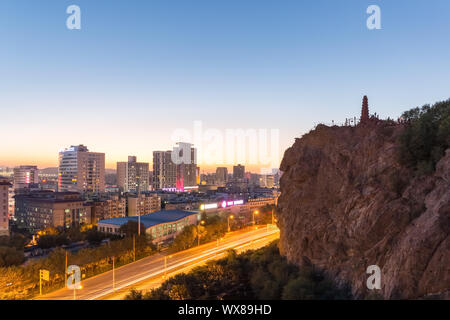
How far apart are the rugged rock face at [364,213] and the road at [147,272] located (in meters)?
13.8

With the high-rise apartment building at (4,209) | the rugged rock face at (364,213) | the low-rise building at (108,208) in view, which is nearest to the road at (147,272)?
the rugged rock face at (364,213)

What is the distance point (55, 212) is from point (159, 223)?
40072 mm

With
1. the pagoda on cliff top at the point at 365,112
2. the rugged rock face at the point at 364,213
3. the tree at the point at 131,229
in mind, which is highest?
the pagoda on cliff top at the point at 365,112

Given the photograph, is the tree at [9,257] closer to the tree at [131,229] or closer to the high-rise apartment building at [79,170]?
the tree at [131,229]

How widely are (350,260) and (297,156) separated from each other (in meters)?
12.9

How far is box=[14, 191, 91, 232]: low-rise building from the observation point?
84.6 metres

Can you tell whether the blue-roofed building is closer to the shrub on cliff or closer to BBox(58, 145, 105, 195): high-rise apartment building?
the shrub on cliff

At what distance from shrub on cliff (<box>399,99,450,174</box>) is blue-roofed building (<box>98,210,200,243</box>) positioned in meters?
43.5

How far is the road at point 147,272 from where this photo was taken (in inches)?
1193

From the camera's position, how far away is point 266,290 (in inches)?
939

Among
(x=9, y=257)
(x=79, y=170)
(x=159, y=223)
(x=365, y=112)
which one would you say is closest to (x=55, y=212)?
(x=159, y=223)

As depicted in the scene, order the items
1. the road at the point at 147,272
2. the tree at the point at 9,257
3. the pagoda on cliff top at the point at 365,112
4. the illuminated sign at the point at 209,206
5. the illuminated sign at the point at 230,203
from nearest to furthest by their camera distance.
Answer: the pagoda on cliff top at the point at 365,112 → the road at the point at 147,272 → the tree at the point at 9,257 → the illuminated sign at the point at 209,206 → the illuminated sign at the point at 230,203

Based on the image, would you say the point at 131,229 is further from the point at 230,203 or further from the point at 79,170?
the point at 79,170
